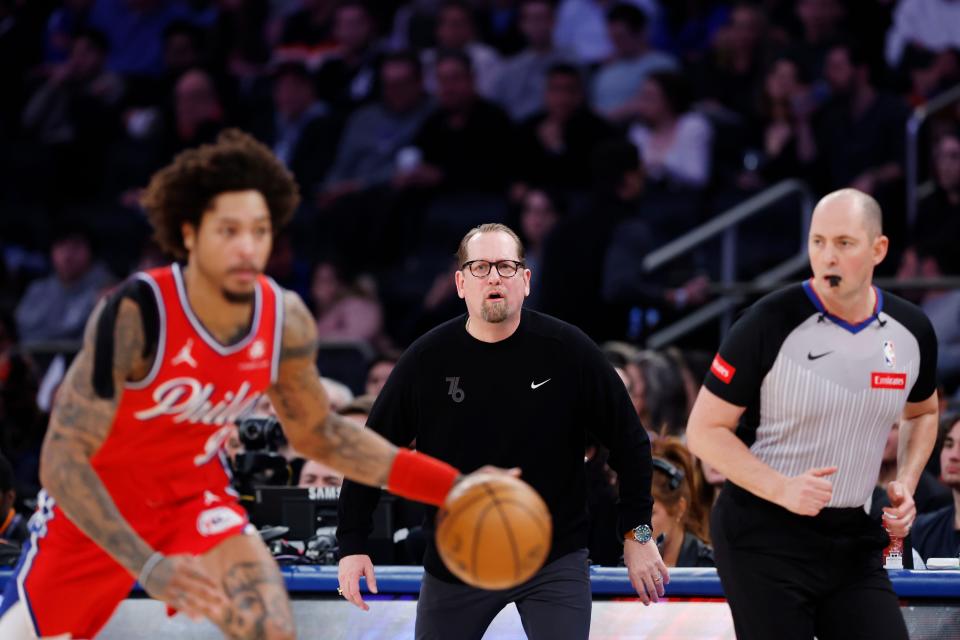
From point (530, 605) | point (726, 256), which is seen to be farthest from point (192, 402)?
point (726, 256)

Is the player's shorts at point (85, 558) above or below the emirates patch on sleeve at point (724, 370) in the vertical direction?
below

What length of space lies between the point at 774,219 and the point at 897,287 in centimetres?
214

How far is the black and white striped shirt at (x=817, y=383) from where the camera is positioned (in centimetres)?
459

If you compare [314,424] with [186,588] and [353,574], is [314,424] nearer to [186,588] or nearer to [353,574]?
[186,588]

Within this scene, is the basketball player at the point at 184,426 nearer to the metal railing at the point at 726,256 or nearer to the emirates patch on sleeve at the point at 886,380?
the emirates patch on sleeve at the point at 886,380

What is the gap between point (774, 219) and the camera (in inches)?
429

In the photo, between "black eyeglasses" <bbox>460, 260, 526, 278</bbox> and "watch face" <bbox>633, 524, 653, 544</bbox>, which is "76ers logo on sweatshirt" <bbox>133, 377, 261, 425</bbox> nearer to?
"black eyeglasses" <bbox>460, 260, 526, 278</bbox>

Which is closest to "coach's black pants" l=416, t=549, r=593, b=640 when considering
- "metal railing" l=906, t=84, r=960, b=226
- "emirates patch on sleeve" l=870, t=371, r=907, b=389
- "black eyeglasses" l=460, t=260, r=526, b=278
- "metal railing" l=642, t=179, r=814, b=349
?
"black eyeglasses" l=460, t=260, r=526, b=278

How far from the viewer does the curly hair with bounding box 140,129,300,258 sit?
406 centimetres

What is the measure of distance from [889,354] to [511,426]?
125 centimetres

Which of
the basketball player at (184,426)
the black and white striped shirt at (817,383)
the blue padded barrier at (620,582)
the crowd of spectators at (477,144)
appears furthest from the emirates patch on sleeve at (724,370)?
the crowd of spectators at (477,144)

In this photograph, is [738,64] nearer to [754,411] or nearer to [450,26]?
[450,26]

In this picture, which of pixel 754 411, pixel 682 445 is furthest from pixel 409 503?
pixel 754 411

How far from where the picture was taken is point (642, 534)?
16.5ft
